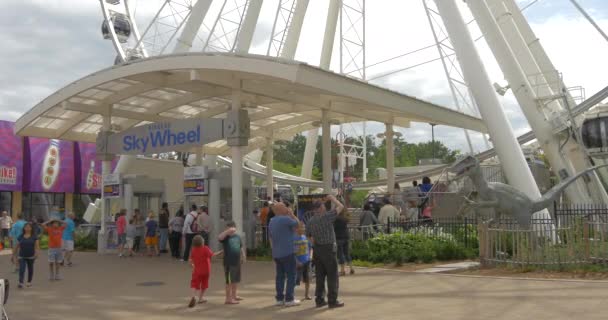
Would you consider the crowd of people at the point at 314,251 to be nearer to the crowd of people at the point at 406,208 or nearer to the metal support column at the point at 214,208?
the crowd of people at the point at 406,208

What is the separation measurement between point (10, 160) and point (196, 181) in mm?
22163

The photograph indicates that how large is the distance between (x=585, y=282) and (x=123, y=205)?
54.5ft

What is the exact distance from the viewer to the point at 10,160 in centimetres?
3744

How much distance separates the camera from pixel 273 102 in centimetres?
2336

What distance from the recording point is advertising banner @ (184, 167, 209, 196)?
20.2 meters

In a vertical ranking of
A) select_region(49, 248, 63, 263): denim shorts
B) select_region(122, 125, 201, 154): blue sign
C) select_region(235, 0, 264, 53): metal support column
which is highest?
select_region(235, 0, 264, 53): metal support column

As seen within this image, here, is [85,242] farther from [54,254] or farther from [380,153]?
[380,153]

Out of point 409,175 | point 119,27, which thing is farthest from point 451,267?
point 409,175

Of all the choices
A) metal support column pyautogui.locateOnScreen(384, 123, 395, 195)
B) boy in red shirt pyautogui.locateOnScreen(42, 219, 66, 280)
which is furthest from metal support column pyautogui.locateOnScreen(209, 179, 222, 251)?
metal support column pyautogui.locateOnScreen(384, 123, 395, 195)

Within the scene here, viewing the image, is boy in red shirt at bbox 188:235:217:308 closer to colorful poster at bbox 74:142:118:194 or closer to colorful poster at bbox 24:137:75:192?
colorful poster at bbox 24:137:75:192

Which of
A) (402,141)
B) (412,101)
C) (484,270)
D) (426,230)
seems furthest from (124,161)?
(402,141)

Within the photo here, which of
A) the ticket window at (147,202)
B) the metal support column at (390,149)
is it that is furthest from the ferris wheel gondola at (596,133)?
the ticket window at (147,202)

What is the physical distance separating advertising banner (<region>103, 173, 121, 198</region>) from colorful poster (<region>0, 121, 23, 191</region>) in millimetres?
16975

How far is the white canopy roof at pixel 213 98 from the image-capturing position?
706 inches
